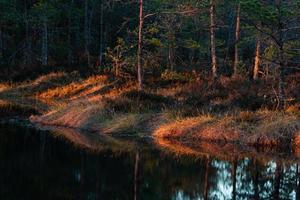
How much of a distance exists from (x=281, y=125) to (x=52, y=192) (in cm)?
881

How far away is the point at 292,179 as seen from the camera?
1180cm

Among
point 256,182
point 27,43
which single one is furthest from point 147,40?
point 27,43

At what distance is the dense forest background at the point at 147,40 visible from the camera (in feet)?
86.8

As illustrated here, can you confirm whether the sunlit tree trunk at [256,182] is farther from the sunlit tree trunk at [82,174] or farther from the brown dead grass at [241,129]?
the sunlit tree trunk at [82,174]

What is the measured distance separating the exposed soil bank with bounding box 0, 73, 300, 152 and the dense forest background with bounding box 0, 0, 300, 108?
5.60 feet

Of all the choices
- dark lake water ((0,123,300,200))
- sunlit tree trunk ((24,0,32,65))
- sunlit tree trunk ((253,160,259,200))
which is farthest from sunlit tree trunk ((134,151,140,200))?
sunlit tree trunk ((24,0,32,65))

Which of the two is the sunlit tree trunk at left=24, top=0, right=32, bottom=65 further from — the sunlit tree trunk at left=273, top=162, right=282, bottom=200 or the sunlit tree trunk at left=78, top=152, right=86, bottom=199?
the sunlit tree trunk at left=273, top=162, right=282, bottom=200

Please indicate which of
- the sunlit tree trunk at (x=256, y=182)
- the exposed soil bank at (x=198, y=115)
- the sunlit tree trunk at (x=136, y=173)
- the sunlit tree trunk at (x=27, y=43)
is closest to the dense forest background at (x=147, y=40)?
the sunlit tree trunk at (x=27, y=43)

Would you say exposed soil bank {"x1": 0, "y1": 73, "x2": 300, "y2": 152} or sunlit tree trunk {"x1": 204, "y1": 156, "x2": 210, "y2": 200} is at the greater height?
sunlit tree trunk {"x1": 204, "y1": 156, "x2": 210, "y2": 200}

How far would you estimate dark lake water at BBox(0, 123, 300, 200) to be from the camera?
10.1 metres

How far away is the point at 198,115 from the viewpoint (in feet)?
61.9

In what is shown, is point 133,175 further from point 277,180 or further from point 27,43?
point 27,43

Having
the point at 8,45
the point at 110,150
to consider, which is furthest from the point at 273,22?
the point at 8,45

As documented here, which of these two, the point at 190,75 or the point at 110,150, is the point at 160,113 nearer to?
the point at 110,150
